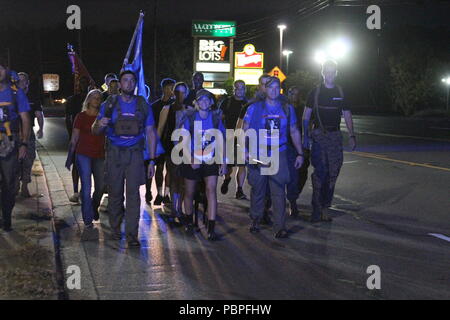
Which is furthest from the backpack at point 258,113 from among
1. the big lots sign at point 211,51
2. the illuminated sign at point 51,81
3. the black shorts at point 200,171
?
the illuminated sign at point 51,81

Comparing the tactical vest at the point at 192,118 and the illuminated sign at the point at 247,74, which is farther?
the illuminated sign at the point at 247,74

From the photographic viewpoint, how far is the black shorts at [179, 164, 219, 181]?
7.92 meters

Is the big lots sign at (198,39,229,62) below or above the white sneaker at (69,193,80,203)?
above

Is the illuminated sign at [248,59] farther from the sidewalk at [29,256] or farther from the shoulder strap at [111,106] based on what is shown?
the shoulder strap at [111,106]

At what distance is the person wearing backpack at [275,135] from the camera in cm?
790

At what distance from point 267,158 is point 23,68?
93726mm

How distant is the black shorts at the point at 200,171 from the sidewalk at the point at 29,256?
167 centimetres

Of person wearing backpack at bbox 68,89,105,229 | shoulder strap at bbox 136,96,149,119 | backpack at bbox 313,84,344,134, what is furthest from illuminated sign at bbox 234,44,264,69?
shoulder strap at bbox 136,96,149,119

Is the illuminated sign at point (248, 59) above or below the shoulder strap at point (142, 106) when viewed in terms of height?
above

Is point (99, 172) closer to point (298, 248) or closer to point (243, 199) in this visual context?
point (298, 248)

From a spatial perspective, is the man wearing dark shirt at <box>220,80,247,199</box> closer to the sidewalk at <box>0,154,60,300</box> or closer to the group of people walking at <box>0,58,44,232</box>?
the sidewalk at <box>0,154,60,300</box>

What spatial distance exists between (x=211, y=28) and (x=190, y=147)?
4878 cm

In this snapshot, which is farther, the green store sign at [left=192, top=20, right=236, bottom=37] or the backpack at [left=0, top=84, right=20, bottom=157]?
the green store sign at [left=192, top=20, right=236, bottom=37]

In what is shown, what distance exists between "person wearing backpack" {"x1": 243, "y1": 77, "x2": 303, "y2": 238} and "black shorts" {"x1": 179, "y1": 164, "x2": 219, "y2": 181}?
0.45 meters
